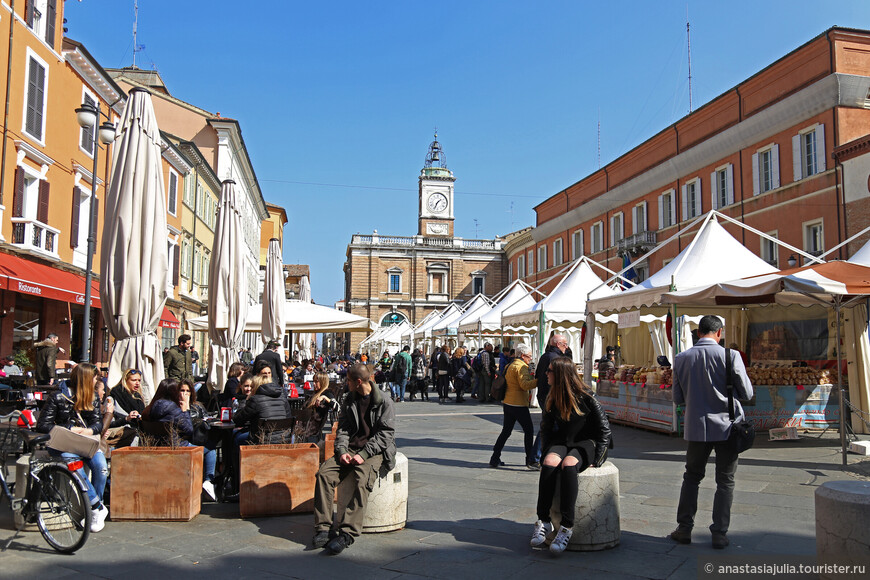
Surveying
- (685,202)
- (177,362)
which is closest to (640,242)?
(685,202)

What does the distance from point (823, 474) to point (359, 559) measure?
568 cm

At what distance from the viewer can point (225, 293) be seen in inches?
447

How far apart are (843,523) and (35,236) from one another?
1691cm

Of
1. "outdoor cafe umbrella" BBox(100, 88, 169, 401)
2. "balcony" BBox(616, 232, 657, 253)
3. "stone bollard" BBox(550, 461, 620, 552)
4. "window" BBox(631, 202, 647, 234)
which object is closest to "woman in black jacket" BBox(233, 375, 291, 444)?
"outdoor cafe umbrella" BBox(100, 88, 169, 401)

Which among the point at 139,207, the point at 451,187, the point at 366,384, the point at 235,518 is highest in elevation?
the point at 451,187

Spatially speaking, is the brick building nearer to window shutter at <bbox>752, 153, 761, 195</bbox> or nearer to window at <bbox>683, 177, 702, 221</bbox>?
window at <bbox>683, 177, 702, 221</bbox>

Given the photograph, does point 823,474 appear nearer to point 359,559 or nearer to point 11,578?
point 359,559

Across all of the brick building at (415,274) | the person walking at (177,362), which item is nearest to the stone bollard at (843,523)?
the person walking at (177,362)

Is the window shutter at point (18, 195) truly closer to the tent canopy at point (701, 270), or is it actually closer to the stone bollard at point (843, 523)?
the tent canopy at point (701, 270)

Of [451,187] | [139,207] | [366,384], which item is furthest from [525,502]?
[451,187]

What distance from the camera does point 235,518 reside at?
5.97m

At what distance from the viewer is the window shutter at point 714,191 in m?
30.6

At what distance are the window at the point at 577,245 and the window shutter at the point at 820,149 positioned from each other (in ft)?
68.8

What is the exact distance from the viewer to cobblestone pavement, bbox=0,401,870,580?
4555mm
